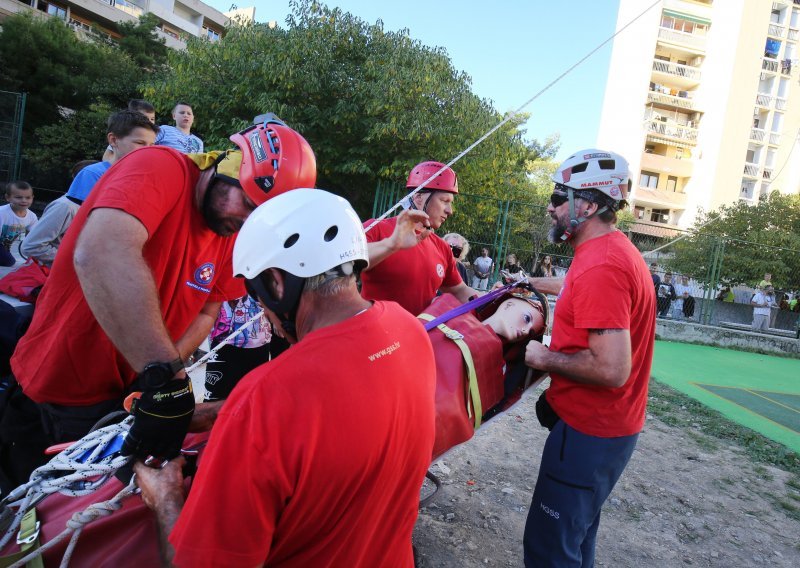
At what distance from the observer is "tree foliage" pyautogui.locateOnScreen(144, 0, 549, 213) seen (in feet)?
44.5

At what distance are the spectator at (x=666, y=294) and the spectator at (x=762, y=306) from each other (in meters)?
3.42

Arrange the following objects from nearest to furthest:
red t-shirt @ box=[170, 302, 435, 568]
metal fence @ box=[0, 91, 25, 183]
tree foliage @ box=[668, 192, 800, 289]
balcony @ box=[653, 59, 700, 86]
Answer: red t-shirt @ box=[170, 302, 435, 568] < metal fence @ box=[0, 91, 25, 183] < tree foliage @ box=[668, 192, 800, 289] < balcony @ box=[653, 59, 700, 86]

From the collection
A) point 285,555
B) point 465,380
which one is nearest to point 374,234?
point 465,380

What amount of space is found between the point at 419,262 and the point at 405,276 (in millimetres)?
150

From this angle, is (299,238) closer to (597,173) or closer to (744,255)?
(597,173)

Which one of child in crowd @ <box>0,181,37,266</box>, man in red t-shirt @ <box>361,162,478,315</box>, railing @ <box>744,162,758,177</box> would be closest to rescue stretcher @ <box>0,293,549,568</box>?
man in red t-shirt @ <box>361,162,478,315</box>

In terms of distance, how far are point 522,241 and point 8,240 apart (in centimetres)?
1017

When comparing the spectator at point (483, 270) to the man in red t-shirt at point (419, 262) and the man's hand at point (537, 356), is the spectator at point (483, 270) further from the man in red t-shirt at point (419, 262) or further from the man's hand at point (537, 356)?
the man's hand at point (537, 356)

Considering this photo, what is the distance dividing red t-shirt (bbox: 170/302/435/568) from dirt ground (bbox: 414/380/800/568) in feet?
5.30

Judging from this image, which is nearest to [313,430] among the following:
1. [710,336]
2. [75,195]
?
[75,195]

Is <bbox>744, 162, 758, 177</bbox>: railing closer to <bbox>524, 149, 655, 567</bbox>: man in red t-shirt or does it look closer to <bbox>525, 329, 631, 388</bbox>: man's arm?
<bbox>524, 149, 655, 567</bbox>: man in red t-shirt

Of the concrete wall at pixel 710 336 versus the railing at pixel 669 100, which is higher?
the railing at pixel 669 100

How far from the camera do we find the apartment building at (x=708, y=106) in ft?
146

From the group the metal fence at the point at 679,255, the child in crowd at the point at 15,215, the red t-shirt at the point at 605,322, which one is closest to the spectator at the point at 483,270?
the metal fence at the point at 679,255
